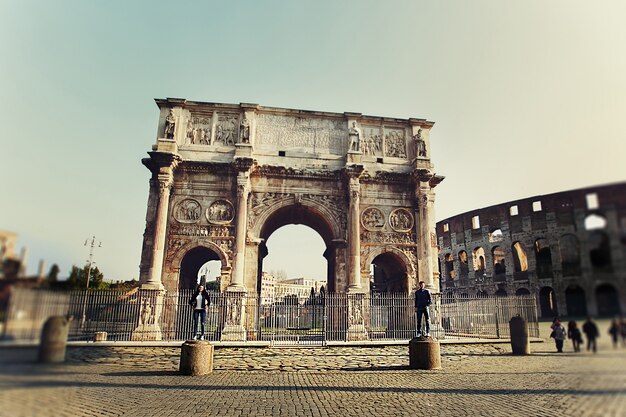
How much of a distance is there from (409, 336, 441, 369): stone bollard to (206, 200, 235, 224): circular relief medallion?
11.4m

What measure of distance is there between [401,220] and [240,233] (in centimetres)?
839

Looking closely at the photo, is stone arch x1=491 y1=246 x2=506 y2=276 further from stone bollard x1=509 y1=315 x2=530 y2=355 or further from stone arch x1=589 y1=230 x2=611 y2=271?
stone arch x1=589 y1=230 x2=611 y2=271

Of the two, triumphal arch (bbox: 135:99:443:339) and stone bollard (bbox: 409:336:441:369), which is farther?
triumphal arch (bbox: 135:99:443:339)

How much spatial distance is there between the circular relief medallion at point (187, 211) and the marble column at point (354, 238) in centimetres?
752

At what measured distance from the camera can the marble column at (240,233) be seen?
17.6 m

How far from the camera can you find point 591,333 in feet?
3.15

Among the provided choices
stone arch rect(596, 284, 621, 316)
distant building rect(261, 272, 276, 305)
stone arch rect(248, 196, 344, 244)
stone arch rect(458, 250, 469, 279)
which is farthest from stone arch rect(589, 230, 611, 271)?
stone arch rect(458, 250, 469, 279)

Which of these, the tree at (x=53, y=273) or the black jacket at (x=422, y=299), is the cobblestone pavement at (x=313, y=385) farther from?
the black jacket at (x=422, y=299)

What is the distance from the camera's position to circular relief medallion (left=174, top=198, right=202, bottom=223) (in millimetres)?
18938

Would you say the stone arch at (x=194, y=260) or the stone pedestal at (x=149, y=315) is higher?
the stone arch at (x=194, y=260)

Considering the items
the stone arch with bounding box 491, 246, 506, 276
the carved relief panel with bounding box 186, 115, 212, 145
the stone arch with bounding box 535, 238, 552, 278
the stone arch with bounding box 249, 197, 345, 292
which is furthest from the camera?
the stone arch with bounding box 491, 246, 506, 276

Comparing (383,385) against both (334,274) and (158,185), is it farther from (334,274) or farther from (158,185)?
(158,185)

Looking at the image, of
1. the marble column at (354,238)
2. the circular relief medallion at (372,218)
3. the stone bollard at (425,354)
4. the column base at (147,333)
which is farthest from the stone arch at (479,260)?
the column base at (147,333)

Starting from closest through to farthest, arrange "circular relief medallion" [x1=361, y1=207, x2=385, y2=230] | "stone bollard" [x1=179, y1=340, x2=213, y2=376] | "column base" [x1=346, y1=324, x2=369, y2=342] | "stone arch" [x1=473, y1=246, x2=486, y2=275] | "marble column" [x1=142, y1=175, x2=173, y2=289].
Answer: "stone bollard" [x1=179, y1=340, x2=213, y2=376]
"column base" [x1=346, y1=324, x2=369, y2=342]
"marble column" [x1=142, y1=175, x2=173, y2=289]
"circular relief medallion" [x1=361, y1=207, x2=385, y2=230]
"stone arch" [x1=473, y1=246, x2=486, y2=275]
